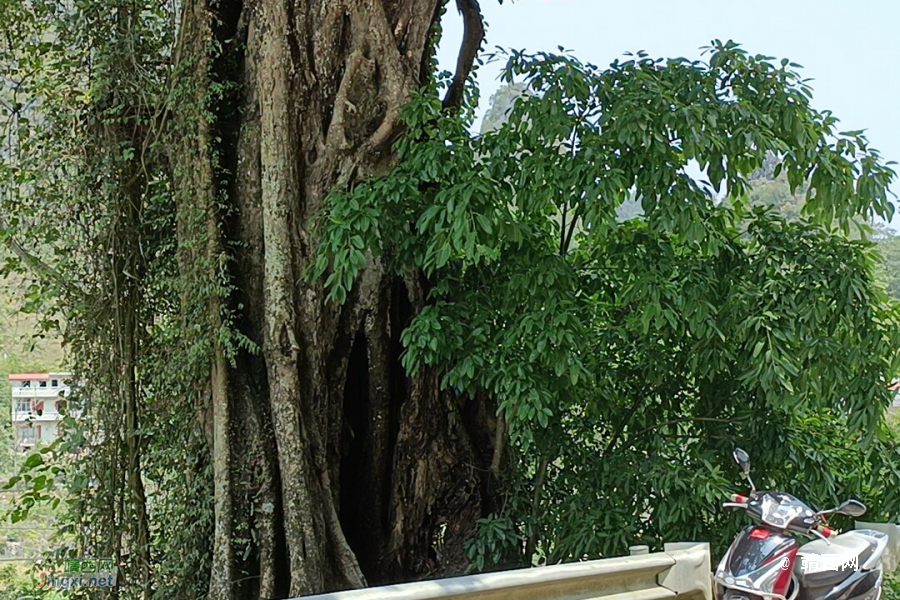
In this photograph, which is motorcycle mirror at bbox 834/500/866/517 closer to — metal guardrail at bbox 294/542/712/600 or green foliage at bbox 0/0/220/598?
metal guardrail at bbox 294/542/712/600

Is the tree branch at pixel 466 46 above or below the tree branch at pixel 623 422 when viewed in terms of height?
above

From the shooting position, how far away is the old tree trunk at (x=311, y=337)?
218 inches

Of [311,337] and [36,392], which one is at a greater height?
[311,337]

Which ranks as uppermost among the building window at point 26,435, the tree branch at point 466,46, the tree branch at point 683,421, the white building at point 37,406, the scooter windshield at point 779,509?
the tree branch at point 466,46

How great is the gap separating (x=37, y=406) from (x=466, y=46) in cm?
377

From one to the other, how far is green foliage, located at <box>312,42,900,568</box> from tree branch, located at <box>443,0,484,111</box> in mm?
1149

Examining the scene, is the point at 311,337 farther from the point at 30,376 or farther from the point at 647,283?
the point at 30,376

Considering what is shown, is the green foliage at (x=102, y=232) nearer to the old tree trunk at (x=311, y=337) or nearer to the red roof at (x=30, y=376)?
the old tree trunk at (x=311, y=337)

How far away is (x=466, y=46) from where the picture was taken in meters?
6.87

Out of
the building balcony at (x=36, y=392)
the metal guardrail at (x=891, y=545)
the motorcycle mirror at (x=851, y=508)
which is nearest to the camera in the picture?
the motorcycle mirror at (x=851, y=508)

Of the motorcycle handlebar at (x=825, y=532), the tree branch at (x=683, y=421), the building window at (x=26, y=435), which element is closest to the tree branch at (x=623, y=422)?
the tree branch at (x=683, y=421)

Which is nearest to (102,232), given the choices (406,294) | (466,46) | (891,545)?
(406,294)

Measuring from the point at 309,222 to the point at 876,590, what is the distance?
3399 millimetres

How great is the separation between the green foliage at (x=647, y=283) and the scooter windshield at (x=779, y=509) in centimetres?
100
